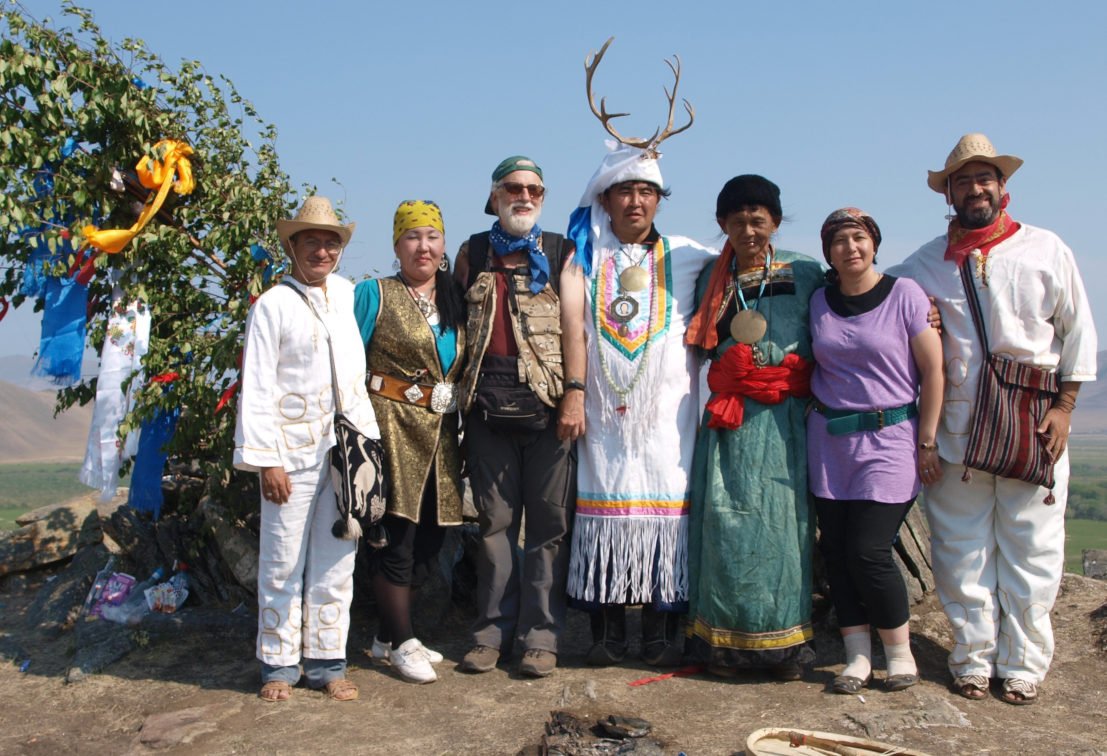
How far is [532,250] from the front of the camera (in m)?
4.15

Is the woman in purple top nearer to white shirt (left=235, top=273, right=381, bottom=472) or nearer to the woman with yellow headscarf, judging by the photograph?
the woman with yellow headscarf

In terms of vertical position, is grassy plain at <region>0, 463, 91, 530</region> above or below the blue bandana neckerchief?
below

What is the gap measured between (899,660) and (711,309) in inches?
62.9

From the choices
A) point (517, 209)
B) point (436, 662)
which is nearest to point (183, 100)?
point (517, 209)

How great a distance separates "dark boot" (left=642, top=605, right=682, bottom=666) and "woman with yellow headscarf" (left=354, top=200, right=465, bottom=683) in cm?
93

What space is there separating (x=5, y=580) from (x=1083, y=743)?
5.95 m

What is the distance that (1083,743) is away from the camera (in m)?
3.33

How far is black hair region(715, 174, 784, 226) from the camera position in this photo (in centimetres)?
393

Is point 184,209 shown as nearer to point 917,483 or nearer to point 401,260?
point 401,260

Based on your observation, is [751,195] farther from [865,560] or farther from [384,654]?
[384,654]

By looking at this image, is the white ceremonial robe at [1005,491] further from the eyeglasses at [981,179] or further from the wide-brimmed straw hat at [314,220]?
the wide-brimmed straw hat at [314,220]

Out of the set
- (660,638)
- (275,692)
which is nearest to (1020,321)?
(660,638)

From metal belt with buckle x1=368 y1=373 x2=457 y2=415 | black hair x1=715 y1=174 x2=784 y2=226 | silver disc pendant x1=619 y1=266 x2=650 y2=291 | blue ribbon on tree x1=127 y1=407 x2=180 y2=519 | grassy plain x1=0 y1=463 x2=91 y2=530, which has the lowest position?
grassy plain x1=0 y1=463 x2=91 y2=530

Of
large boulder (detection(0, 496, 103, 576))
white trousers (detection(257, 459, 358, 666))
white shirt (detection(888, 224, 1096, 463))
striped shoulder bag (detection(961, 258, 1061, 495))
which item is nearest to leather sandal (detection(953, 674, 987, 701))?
striped shoulder bag (detection(961, 258, 1061, 495))
